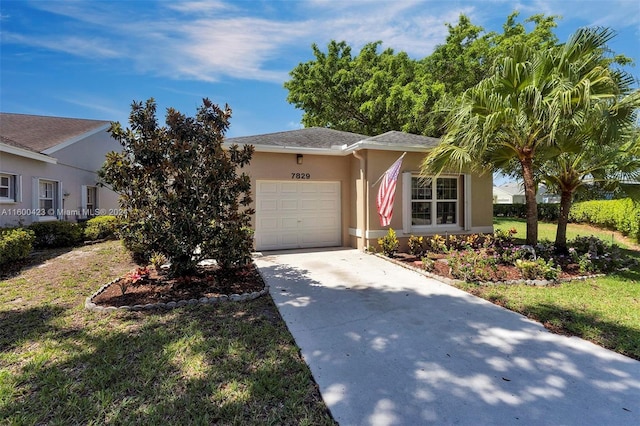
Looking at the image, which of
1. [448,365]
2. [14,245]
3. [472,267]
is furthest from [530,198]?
[14,245]

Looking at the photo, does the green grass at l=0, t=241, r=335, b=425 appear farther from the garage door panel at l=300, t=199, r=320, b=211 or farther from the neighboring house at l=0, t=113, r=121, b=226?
the neighboring house at l=0, t=113, r=121, b=226

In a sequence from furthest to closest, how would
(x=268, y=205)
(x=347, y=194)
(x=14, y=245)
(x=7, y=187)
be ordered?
(x=347, y=194) → (x=7, y=187) → (x=268, y=205) → (x=14, y=245)

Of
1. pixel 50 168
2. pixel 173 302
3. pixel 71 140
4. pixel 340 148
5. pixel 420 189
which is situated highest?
pixel 71 140

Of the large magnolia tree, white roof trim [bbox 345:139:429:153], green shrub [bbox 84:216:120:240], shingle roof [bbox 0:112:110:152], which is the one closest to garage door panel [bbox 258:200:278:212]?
white roof trim [bbox 345:139:429:153]

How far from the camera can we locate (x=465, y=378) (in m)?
3.01

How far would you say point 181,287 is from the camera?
5723 mm

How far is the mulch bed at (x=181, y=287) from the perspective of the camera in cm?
→ 517

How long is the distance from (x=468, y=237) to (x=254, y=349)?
855cm

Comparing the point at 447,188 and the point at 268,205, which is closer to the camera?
the point at 268,205

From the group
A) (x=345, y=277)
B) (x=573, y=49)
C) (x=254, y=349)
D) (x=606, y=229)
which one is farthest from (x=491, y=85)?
(x=606, y=229)

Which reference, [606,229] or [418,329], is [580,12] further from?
[418,329]

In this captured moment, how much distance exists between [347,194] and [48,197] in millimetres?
12243

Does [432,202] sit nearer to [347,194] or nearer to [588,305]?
[347,194]

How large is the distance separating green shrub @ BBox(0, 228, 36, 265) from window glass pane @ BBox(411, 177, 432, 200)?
36.5ft
